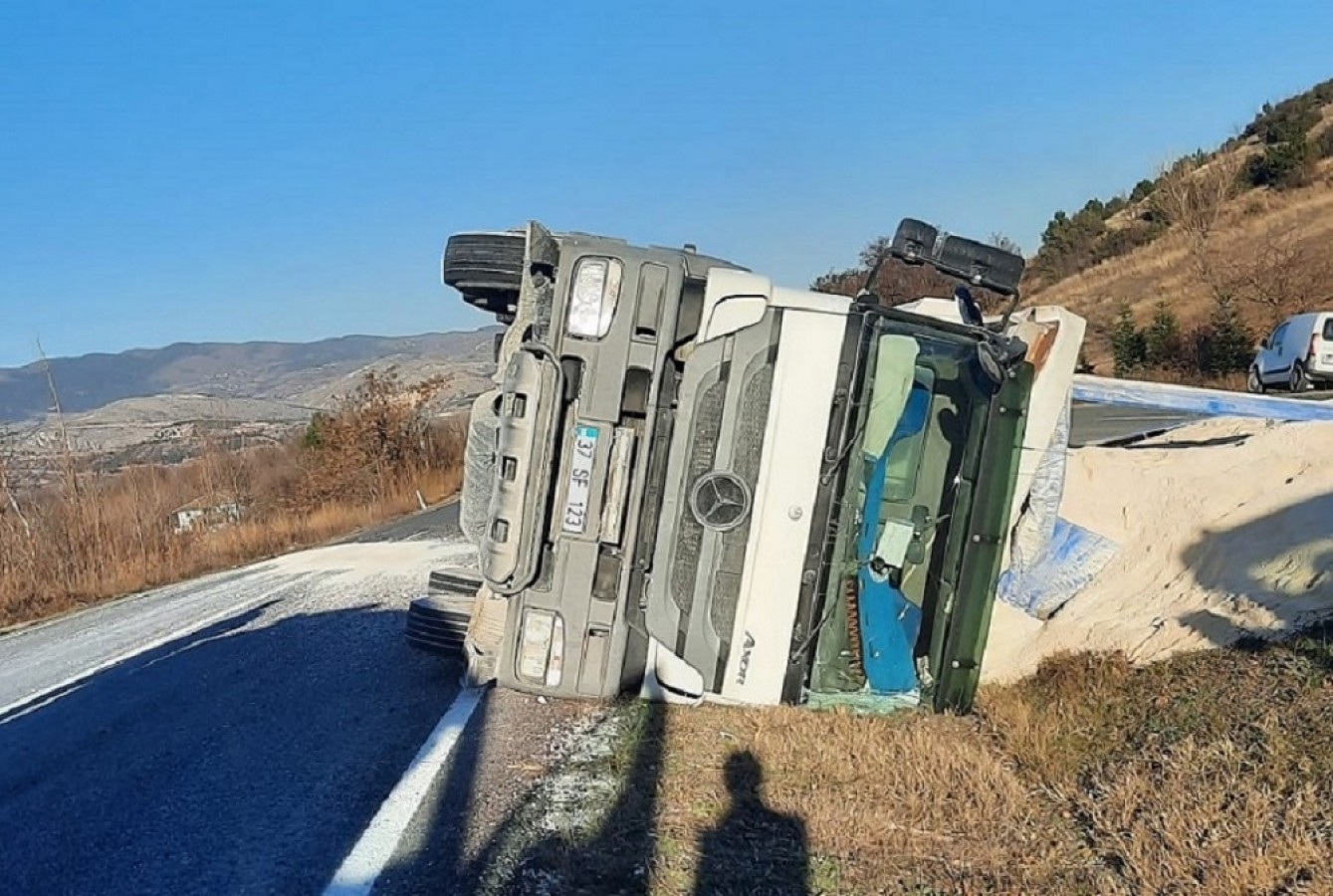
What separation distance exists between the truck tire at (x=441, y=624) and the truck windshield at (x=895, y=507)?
6.11 feet

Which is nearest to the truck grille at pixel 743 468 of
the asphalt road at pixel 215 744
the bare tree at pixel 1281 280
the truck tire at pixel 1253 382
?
the asphalt road at pixel 215 744

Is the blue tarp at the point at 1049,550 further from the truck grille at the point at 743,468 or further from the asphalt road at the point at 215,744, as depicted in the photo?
the asphalt road at the point at 215,744

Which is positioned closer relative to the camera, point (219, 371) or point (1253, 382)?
point (1253, 382)

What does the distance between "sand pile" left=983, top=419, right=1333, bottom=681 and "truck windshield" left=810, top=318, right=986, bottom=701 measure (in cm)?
72

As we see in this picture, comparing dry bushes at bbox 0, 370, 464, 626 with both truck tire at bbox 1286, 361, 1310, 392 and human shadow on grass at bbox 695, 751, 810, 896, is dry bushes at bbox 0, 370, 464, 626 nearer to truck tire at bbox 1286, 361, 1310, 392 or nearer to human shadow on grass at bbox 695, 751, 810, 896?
human shadow on grass at bbox 695, 751, 810, 896

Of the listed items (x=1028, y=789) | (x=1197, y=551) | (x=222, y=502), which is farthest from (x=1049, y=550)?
(x=222, y=502)

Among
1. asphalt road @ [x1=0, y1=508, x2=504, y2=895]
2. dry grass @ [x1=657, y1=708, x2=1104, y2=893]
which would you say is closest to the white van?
asphalt road @ [x1=0, y1=508, x2=504, y2=895]

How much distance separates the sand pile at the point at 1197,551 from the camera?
4.82m

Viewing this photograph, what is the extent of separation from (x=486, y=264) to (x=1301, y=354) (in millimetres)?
16657

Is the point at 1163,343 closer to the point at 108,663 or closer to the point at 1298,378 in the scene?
the point at 1298,378

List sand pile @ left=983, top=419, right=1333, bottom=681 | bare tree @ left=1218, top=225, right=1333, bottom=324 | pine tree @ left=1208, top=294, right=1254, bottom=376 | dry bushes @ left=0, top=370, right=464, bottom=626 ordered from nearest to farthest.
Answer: sand pile @ left=983, top=419, right=1333, bottom=681, dry bushes @ left=0, top=370, right=464, bottom=626, pine tree @ left=1208, top=294, right=1254, bottom=376, bare tree @ left=1218, top=225, right=1333, bottom=324

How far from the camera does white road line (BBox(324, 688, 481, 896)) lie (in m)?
3.26

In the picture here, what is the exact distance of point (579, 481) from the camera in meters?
4.36

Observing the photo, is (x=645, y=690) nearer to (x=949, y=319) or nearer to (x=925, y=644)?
(x=925, y=644)
